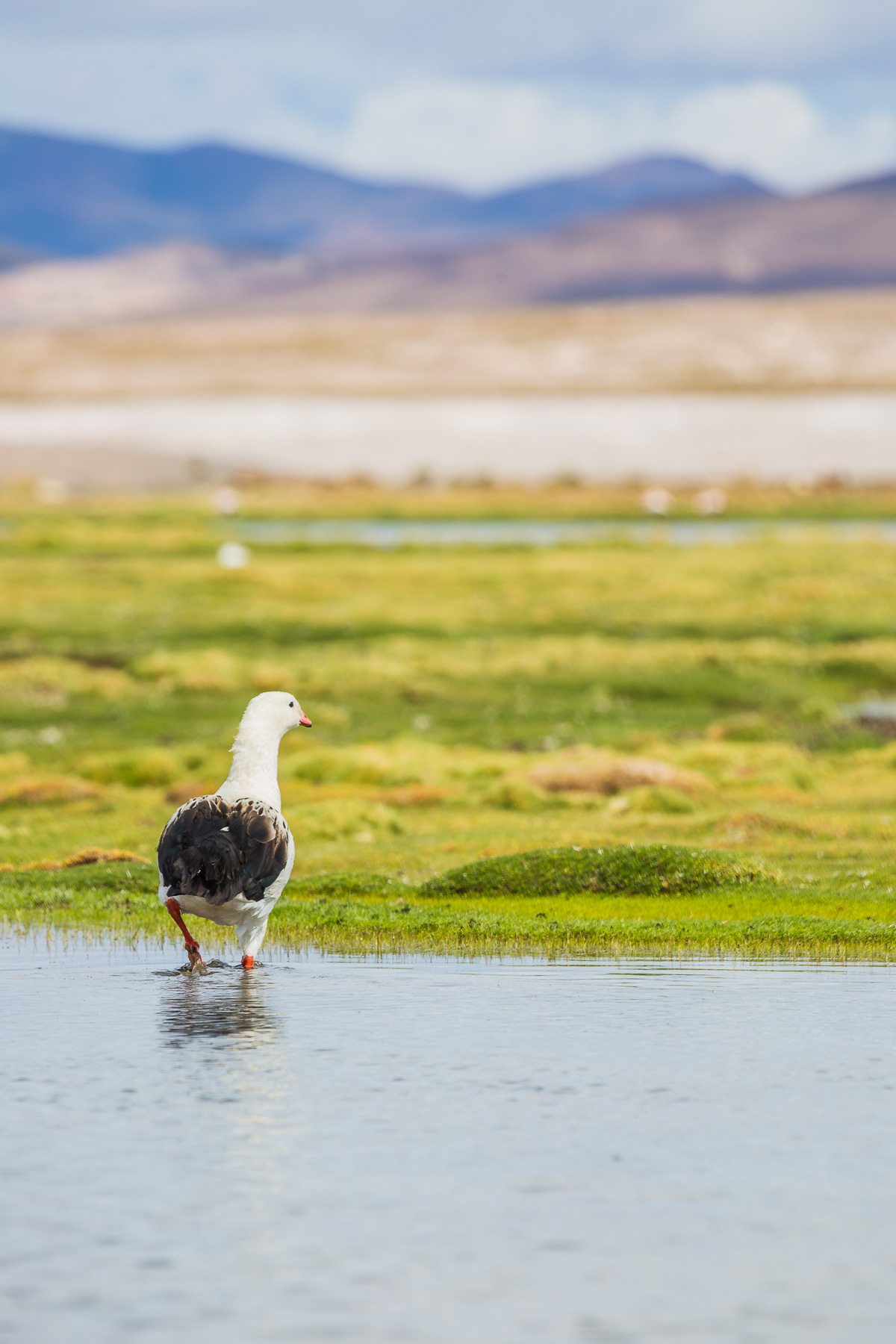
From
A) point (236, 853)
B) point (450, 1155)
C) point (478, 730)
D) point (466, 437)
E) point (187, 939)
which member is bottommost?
point (450, 1155)

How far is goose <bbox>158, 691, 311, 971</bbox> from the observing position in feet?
55.9

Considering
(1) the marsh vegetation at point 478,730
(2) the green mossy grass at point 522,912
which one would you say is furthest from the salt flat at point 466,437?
(2) the green mossy grass at point 522,912

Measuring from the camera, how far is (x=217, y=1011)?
16391mm

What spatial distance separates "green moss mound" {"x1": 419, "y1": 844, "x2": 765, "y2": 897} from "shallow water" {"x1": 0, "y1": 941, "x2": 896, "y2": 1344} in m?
4.14

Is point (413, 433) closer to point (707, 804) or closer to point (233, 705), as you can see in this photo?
point (233, 705)

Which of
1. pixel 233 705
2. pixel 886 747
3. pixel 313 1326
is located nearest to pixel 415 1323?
pixel 313 1326

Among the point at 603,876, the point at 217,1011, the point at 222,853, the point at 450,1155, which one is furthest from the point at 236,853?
the point at 603,876

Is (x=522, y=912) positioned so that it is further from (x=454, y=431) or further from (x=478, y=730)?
(x=454, y=431)

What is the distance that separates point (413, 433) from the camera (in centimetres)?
16338

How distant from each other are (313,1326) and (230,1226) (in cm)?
151

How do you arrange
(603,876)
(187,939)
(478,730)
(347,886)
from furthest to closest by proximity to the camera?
(478,730) < (347,886) < (603,876) < (187,939)

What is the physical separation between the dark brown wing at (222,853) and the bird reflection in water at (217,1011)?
2.35 ft

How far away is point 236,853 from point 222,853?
120 mm

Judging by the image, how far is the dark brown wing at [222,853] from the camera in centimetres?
1700
